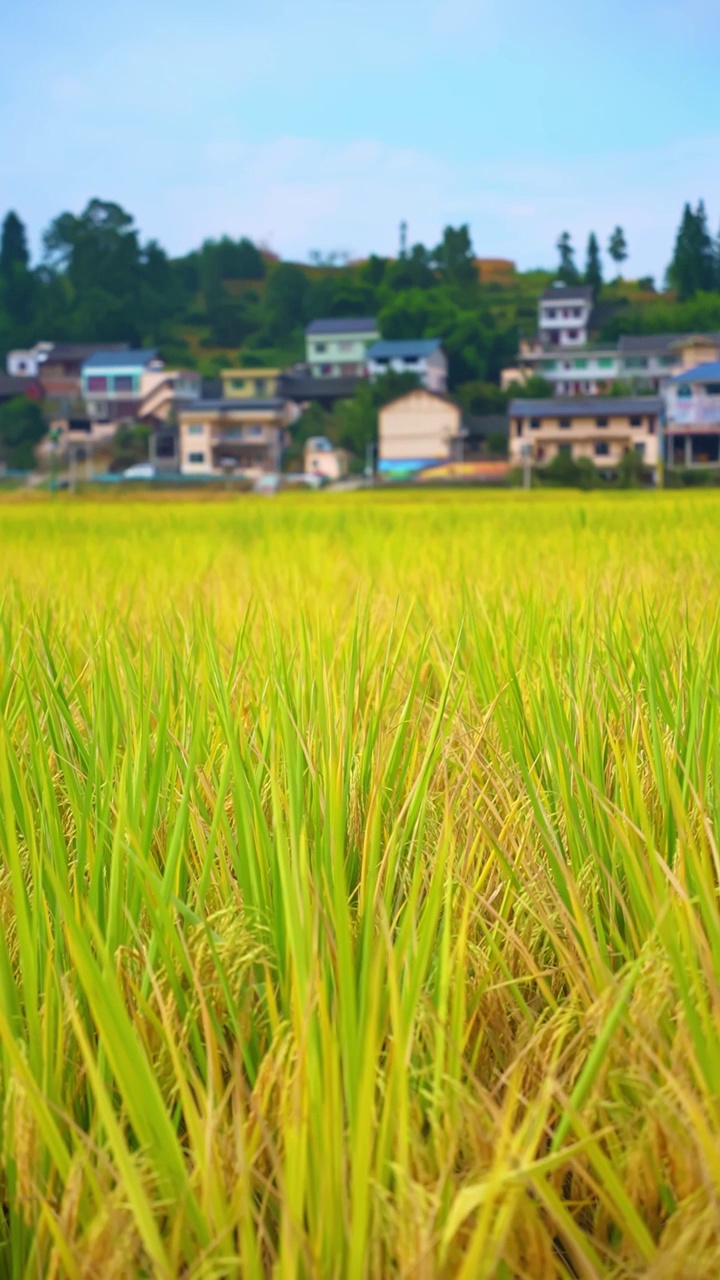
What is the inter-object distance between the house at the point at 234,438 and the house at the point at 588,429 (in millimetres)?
10130

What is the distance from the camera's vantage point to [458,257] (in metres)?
74.8

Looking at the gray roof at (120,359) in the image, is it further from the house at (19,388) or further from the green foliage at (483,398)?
the green foliage at (483,398)

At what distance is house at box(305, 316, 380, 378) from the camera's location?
59906 millimetres

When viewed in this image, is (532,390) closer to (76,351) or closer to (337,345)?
(337,345)

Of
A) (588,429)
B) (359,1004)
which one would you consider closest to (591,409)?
(588,429)

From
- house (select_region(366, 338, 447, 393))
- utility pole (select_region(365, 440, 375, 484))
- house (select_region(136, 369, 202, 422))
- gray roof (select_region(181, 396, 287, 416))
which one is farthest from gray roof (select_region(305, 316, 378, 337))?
utility pole (select_region(365, 440, 375, 484))

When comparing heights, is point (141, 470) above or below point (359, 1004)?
above

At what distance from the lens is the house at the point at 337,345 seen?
59906 mm

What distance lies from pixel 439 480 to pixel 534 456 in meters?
4.85

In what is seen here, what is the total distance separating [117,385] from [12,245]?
27.1 m

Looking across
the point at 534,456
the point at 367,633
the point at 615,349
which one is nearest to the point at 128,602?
the point at 367,633

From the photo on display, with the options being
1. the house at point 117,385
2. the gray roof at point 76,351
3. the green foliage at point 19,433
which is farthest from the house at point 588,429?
the gray roof at point 76,351

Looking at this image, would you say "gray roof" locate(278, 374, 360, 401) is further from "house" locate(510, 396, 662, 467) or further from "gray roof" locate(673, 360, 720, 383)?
"gray roof" locate(673, 360, 720, 383)

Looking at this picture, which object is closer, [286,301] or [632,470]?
[632,470]
